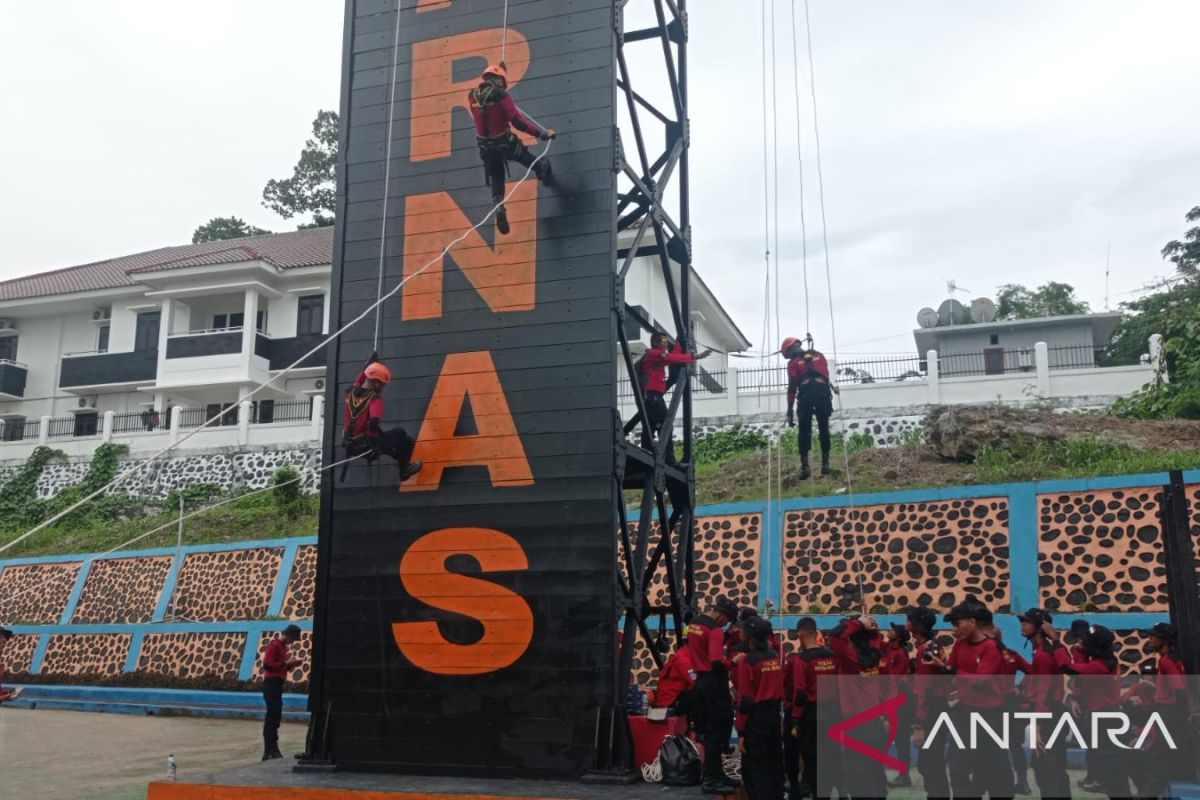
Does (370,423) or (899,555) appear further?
(899,555)

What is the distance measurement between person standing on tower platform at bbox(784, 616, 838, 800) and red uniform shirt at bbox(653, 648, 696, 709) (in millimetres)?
728

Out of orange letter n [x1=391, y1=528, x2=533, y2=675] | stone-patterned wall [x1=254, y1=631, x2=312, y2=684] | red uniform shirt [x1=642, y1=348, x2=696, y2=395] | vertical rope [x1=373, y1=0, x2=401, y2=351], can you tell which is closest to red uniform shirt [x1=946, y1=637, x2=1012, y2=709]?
orange letter n [x1=391, y1=528, x2=533, y2=675]

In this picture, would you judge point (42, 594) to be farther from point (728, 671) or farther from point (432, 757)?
point (728, 671)

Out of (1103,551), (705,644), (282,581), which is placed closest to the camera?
(705,644)

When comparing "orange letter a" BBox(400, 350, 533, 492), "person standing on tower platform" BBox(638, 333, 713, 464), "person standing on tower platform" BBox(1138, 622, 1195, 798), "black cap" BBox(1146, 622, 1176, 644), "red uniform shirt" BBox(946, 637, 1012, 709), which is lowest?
"person standing on tower platform" BBox(1138, 622, 1195, 798)

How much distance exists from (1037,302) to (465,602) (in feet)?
114

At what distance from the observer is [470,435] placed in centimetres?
785

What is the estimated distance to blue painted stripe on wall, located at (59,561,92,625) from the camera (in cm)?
1867

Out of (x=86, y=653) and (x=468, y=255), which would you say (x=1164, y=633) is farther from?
(x=86, y=653)

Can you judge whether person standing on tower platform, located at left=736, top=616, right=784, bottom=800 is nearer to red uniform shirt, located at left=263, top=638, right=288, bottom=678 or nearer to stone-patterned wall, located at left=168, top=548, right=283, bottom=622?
red uniform shirt, located at left=263, top=638, right=288, bottom=678

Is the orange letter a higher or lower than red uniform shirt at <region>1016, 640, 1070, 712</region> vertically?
higher

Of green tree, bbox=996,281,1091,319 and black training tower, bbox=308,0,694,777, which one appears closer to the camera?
black training tower, bbox=308,0,694,777

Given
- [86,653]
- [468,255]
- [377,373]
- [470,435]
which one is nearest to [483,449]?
[470,435]

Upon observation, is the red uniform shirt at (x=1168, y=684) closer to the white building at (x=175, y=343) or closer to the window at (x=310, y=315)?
the white building at (x=175, y=343)
